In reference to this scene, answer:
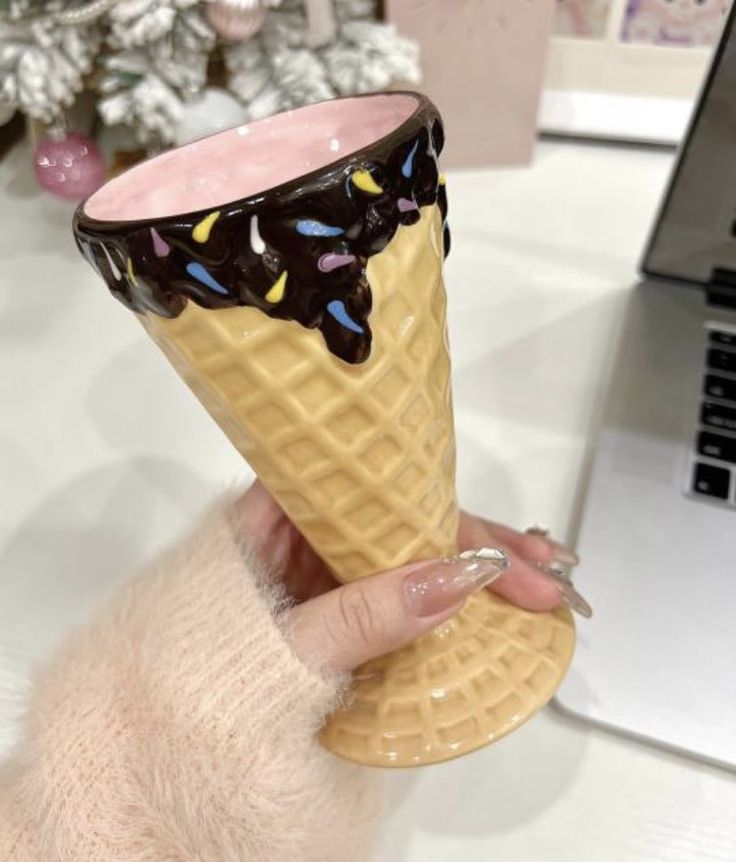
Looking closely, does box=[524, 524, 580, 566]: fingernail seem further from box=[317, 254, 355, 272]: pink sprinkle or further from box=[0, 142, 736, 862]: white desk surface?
box=[317, 254, 355, 272]: pink sprinkle

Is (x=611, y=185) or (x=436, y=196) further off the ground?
(x=436, y=196)

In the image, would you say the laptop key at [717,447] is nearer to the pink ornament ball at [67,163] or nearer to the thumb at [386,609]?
the thumb at [386,609]

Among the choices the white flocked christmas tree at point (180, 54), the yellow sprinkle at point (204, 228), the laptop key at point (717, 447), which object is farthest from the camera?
Answer: the white flocked christmas tree at point (180, 54)

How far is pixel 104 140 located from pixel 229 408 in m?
0.62

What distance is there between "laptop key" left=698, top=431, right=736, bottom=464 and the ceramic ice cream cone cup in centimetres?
17

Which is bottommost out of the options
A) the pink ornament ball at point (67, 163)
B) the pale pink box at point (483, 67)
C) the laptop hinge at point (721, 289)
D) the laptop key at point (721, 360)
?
the laptop key at point (721, 360)

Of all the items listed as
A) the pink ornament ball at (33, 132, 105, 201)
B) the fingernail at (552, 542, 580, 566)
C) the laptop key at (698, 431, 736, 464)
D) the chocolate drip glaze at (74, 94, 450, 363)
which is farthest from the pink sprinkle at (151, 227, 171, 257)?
the pink ornament ball at (33, 132, 105, 201)

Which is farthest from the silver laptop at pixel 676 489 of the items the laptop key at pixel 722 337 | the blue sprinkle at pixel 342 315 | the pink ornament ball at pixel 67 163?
the pink ornament ball at pixel 67 163

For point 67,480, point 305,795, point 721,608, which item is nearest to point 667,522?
point 721,608

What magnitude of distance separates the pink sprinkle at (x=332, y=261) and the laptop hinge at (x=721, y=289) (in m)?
0.42

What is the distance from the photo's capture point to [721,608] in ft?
1.41

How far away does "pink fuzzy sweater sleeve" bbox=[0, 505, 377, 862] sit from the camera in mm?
330

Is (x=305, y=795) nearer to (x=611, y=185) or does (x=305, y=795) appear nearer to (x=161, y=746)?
(x=161, y=746)

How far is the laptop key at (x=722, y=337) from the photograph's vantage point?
56cm
